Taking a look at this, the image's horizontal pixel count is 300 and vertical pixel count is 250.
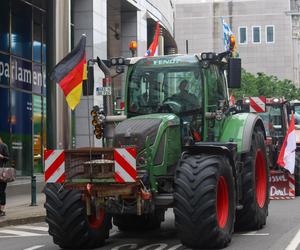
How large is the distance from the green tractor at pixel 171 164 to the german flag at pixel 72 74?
0.80 meters

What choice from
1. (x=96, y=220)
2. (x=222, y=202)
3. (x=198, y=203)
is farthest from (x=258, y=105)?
(x=198, y=203)

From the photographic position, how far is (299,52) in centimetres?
9962

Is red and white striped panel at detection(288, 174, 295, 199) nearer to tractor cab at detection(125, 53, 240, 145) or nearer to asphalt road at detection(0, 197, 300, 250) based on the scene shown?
asphalt road at detection(0, 197, 300, 250)

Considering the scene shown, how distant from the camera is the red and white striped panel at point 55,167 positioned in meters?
8.74

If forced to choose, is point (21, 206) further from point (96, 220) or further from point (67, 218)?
point (67, 218)

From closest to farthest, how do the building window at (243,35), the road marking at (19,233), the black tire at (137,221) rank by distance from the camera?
the black tire at (137,221) < the road marking at (19,233) < the building window at (243,35)

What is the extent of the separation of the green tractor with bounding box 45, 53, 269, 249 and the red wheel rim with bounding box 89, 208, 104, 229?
0.6 inches

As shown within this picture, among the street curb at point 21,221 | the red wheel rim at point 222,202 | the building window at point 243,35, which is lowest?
the street curb at point 21,221

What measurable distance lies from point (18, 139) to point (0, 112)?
162 cm

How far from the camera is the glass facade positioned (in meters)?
21.5

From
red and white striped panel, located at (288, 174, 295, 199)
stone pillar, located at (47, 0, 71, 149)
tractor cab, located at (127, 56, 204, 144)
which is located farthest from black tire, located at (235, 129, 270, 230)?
stone pillar, located at (47, 0, 71, 149)

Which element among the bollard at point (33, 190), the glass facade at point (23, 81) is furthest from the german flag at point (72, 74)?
the glass facade at point (23, 81)

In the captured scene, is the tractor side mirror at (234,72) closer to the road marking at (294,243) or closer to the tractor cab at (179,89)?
the tractor cab at (179,89)

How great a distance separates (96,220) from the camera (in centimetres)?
927
